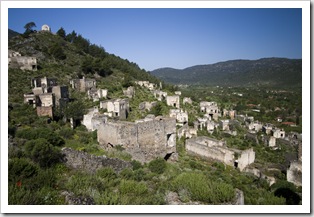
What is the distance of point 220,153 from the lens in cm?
1585

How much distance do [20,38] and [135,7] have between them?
108ft

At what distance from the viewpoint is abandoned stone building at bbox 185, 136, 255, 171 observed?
51.3ft

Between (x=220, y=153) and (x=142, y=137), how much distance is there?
8.07m

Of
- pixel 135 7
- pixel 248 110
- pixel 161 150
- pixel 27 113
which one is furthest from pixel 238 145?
pixel 248 110

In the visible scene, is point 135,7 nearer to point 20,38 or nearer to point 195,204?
point 195,204

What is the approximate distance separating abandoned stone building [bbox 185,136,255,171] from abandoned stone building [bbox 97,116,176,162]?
20.1ft

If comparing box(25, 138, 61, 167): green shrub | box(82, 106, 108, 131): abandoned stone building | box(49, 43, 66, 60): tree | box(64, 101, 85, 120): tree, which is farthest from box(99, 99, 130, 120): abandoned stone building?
box(49, 43, 66, 60): tree

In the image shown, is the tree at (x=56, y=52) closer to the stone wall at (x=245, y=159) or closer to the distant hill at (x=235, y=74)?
the stone wall at (x=245, y=159)

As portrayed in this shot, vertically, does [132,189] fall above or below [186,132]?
above

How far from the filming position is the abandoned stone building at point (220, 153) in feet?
51.3

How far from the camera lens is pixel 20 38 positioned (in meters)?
32.0

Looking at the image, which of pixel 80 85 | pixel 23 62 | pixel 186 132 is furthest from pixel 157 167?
pixel 23 62

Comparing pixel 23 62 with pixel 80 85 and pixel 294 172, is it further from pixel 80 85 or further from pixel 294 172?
pixel 294 172

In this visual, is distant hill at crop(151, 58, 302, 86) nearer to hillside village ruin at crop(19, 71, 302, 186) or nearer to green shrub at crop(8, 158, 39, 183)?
hillside village ruin at crop(19, 71, 302, 186)
